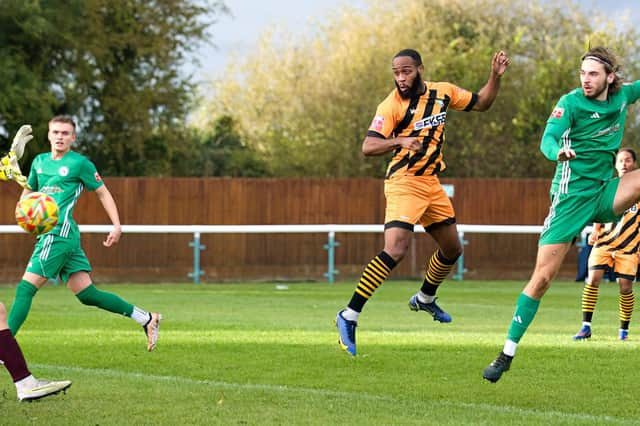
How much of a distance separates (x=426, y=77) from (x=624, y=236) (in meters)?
27.7

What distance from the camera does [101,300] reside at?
34.1 ft

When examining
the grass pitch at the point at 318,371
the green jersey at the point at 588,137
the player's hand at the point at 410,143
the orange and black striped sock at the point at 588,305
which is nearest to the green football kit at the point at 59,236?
the grass pitch at the point at 318,371

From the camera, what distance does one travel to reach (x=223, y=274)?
27.9 m

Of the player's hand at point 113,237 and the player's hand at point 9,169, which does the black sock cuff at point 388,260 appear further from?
the player's hand at point 9,169

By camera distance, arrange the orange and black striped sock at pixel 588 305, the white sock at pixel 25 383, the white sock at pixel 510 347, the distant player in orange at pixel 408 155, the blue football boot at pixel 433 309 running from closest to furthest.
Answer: the white sock at pixel 25 383
the white sock at pixel 510 347
the distant player in orange at pixel 408 155
the blue football boot at pixel 433 309
the orange and black striped sock at pixel 588 305

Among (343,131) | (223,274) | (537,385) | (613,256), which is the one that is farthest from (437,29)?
(537,385)

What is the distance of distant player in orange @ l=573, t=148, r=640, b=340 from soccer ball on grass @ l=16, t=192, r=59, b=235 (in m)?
6.01

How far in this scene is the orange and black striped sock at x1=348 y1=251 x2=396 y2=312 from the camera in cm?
984

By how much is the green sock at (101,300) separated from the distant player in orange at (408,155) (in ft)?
6.85

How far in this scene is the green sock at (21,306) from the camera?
393 inches

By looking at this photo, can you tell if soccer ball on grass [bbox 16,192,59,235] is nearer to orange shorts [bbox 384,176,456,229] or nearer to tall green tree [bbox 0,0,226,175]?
orange shorts [bbox 384,176,456,229]

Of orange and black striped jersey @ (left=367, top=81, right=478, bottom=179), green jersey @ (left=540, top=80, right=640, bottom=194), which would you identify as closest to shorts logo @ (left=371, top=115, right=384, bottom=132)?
orange and black striped jersey @ (left=367, top=81, right=478, bottom=179)

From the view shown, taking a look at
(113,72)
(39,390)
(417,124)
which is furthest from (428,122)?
(113,72)

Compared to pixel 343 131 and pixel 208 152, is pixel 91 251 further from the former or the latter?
pixel 208 152
